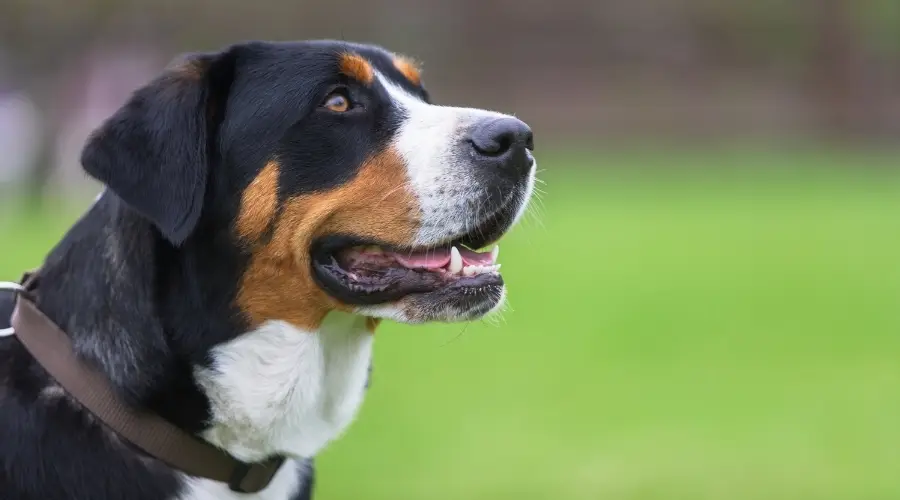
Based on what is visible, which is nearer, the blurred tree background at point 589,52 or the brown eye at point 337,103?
the brown eye at point 337,103

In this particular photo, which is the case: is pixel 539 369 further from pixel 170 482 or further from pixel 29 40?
pixel 29 40

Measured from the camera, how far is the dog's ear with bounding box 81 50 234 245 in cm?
308

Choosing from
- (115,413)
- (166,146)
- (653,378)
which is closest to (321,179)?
(166,146)

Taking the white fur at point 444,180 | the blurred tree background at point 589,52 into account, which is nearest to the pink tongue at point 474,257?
the white fur at point 444,180

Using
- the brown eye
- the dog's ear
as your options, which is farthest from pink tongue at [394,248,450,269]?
the dog's ear

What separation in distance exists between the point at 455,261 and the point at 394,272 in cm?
17

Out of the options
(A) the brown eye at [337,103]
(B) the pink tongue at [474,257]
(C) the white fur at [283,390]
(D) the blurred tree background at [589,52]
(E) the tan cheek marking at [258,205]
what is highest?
(A) the brown eye at [337,103]

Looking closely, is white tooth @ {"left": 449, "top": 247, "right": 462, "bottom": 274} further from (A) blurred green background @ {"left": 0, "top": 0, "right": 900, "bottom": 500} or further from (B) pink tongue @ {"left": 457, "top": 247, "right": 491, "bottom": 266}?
(A) blurred green background @ {"left": 0, "top": 0, "right": 900, "bottom": 500}

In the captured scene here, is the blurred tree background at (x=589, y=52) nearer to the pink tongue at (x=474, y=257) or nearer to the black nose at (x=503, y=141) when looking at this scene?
the pink tongue at (x=474, y=257)

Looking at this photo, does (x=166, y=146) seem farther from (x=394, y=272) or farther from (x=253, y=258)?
(x=394, y=272)

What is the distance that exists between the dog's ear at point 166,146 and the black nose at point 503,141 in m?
0.73

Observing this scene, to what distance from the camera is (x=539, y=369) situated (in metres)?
8.09

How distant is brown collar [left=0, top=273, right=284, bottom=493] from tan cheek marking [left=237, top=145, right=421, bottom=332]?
37 cm

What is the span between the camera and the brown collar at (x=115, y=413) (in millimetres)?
3049
